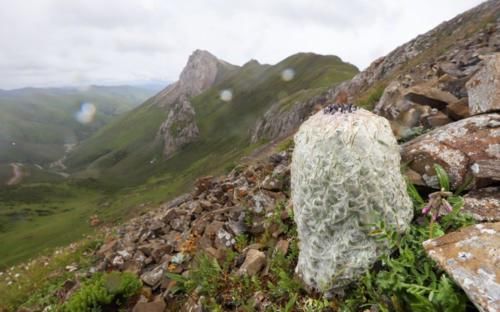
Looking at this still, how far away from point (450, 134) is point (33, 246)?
87.3 m

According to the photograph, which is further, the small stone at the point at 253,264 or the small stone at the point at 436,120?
the small stone at the point at 436,120

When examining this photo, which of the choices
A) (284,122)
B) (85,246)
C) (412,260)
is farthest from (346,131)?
(284,122)

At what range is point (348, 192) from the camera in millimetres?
4984

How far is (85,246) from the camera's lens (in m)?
16.1

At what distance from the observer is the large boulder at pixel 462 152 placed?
594cm

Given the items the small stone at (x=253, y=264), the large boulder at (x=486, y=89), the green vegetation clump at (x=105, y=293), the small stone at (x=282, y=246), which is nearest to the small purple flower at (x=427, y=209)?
the small stone at (x=282, y=246)

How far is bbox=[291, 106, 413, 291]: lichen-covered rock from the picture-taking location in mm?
4977

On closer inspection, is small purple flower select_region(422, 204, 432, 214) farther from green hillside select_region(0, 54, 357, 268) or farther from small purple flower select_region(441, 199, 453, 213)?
green hillside select_region(0, 54, 357, 268)

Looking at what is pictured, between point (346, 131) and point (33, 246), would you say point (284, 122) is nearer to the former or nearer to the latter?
point (33, 246)

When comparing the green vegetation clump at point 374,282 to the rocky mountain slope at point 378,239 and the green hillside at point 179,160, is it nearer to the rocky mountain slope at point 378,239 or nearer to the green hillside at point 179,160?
the rocky mountain slope at point 378,239

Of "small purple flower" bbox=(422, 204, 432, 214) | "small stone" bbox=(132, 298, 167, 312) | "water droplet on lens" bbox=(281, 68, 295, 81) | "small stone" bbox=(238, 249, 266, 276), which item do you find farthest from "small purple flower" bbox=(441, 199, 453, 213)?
"water droplet on lens" bbox=(281, 68, 295, 81)

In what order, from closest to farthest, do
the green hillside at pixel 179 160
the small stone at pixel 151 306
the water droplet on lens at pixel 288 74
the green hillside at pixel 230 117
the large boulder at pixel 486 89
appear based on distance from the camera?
the large boulder at pixel 486 89 < the small stone at pixel 151 306 < the green hillside at pixel 179 160 < the green hillside at pixel 230 117 < the water droplet on lens at pixel 288 74

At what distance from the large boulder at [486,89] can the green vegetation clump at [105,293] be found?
30.1 ft

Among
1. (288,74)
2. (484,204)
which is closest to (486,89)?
(484,204)
